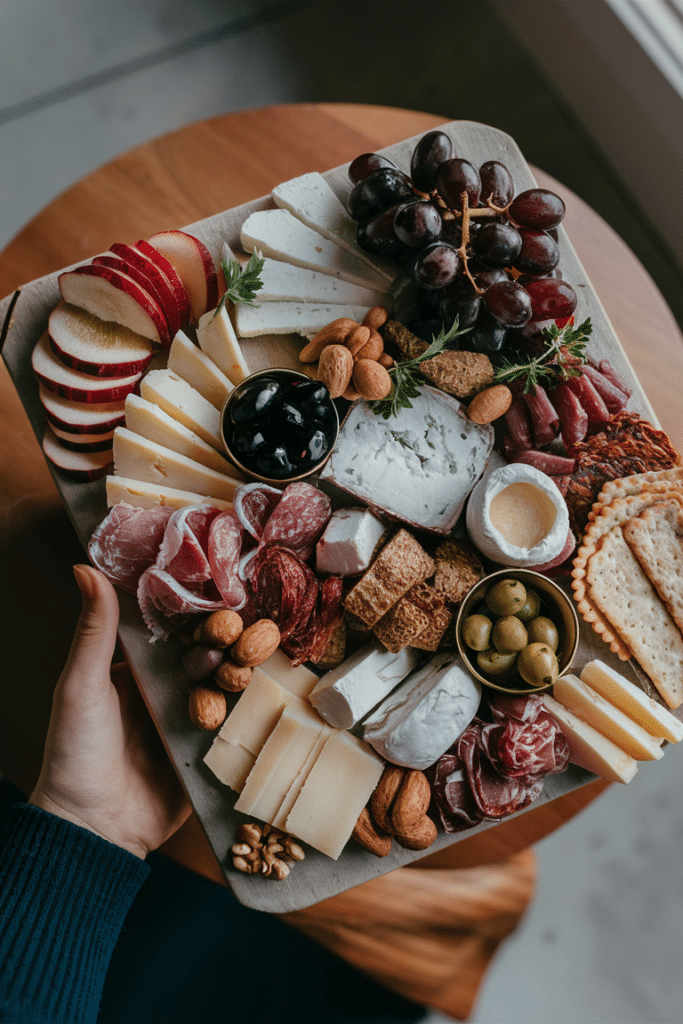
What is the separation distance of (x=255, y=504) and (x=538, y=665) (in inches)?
22.4

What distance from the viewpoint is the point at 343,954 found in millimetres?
1609

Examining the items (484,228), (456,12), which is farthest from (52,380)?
(456,12)

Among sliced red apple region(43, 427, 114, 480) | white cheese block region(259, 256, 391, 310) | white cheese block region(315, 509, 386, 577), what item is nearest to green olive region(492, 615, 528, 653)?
white cheese block region(315, 509, 386, 577)

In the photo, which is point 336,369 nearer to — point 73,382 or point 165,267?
point 165,267

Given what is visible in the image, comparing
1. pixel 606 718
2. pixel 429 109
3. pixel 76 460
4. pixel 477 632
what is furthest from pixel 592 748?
pixel 429 109

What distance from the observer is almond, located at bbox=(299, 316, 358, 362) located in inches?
55.7

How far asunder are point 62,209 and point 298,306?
2.23 feet

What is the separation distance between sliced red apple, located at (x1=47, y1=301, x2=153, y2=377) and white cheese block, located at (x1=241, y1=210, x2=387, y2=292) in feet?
0.99

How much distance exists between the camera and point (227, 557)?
130 centimetres

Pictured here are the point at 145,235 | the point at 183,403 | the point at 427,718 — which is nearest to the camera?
the point at 427,718

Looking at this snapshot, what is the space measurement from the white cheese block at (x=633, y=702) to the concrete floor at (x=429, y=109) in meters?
1.13

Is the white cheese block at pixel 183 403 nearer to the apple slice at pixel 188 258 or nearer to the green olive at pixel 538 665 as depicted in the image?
the apple slice at pixel 188 258

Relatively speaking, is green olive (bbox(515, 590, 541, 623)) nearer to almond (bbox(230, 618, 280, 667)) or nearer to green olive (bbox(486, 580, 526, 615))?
green olive (bbox(486, 580, 526, 615))

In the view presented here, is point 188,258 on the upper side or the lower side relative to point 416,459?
upper
